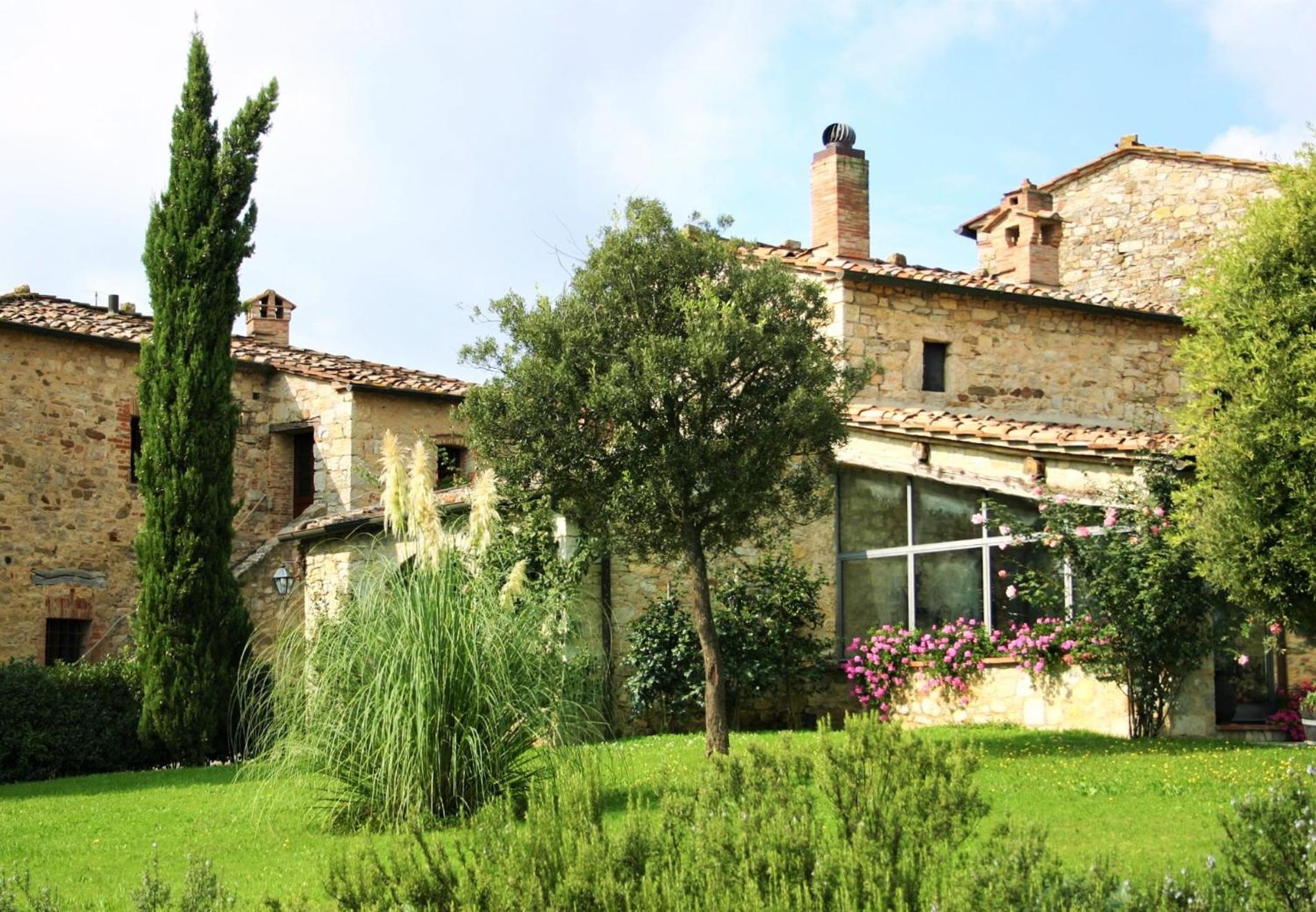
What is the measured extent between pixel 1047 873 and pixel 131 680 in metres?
13.3

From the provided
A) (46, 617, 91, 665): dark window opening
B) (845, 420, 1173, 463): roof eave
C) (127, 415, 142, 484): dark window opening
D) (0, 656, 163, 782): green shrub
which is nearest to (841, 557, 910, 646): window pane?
(845, 420, 1173, 463): roof eave

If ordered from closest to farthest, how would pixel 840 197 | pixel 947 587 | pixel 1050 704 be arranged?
pixel 1050 704 < pixel 947 587 < pixel 840 197

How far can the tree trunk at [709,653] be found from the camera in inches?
439

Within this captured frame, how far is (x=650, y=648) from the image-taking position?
49.2ft

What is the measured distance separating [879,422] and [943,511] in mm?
1153

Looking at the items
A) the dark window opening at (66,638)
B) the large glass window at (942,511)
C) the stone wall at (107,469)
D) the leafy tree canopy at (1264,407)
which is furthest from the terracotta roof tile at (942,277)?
the dark window opening at (66,638)

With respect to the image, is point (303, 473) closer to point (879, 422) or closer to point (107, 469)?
point (107, 469)

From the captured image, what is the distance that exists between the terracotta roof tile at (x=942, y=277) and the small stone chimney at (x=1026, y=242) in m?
0.61

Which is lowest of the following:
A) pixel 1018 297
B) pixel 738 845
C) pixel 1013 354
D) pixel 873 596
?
pixel 738 845

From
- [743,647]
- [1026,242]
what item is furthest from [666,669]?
[1026,242]

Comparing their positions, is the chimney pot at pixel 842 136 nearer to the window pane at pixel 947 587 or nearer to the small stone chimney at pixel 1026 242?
the small stone chimney at pixel 1026 242

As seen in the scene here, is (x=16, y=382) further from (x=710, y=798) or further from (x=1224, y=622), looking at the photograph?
(x=710, y=798)

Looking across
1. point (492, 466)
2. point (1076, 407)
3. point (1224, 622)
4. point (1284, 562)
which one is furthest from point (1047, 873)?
point (1076, 407)

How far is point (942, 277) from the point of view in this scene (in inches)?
714
